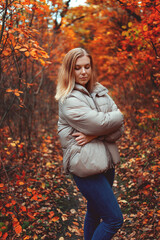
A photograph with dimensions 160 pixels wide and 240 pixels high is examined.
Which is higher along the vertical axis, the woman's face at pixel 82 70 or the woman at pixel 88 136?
the woman's face at pixel 82 70

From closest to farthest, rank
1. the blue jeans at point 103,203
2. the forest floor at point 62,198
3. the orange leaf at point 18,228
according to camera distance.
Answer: the blue jeans at point 103,203 → the orange leaf at point 18,228 → the forest floor at point 62,198

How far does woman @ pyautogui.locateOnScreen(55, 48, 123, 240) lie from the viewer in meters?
1.91

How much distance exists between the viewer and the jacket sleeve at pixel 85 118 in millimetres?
1929

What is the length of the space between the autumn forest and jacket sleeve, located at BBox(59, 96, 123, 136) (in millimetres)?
1344

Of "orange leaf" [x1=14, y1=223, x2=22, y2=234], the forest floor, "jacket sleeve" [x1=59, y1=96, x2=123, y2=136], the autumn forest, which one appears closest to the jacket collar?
"jacket sleeve" [x1=59, y1=96, x2=123, y2=136]

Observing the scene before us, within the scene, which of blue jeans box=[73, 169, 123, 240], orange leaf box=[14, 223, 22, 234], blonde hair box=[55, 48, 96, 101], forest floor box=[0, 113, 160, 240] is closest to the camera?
blue jeans box=[73, 169, 123, 240]

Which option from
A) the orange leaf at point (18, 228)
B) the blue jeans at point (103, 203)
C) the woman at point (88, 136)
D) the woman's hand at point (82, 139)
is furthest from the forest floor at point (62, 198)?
the woman's hand at point (82, 139)

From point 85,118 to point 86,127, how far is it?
0.09m

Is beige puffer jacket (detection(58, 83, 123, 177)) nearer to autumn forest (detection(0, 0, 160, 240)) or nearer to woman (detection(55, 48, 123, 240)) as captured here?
woman (detection(55, 48, 123, 240))

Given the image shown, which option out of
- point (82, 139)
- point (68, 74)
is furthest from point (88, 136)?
point (68, 74)

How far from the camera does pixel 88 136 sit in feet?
6.47

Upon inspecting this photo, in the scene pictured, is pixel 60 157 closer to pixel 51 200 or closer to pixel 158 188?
pixel 51 200

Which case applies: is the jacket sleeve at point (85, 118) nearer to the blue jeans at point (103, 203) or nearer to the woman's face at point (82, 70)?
the woman's face at point (82, 70)

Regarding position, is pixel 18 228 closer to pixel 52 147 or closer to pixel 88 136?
pixel 88 136
